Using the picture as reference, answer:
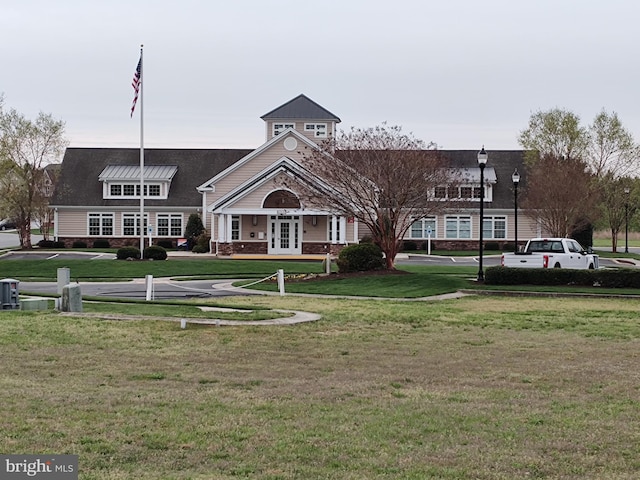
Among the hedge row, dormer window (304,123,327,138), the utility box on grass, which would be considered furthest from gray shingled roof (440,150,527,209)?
the utility box on grass

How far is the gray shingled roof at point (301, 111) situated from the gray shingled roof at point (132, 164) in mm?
6869

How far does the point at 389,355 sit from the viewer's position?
14.3 meters

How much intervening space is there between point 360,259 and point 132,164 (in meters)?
32.5

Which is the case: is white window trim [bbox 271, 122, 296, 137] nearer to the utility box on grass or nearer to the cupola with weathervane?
the cupola with weathervane

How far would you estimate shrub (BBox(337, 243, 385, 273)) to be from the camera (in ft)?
111

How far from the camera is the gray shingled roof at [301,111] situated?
58.6 metres

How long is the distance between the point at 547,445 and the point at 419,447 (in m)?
1.15

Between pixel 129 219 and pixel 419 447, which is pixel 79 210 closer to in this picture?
pixel 129 219

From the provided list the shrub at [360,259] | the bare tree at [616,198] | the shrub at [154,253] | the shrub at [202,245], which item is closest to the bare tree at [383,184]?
the shrub at [360,259]

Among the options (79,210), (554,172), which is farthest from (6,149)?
(554,172)

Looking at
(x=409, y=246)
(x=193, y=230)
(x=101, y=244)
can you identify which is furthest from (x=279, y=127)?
(x=101, y=244)

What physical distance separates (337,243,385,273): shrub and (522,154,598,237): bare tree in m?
18.0

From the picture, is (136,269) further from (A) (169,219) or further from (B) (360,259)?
(A) (169,219)

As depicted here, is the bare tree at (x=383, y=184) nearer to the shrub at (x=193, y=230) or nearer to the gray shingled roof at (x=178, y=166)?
the shrub at (x=193, y=230)
